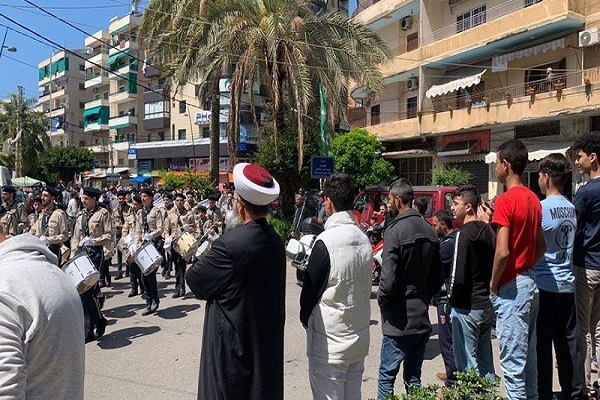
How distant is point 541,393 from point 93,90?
62365 millimetres

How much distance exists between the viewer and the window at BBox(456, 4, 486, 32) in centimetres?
2144

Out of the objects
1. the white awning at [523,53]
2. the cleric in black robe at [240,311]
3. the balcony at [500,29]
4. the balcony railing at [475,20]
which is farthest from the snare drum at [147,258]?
the balcony railing at [475,20]

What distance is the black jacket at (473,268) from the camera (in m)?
3.49

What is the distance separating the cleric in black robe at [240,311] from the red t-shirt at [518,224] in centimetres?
169

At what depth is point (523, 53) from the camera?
18469 mm

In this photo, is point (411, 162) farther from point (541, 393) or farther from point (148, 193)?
point (541, 393)

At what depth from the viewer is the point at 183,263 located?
8.16 meters

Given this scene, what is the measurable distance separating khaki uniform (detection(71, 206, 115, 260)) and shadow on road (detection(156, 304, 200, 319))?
1334mm

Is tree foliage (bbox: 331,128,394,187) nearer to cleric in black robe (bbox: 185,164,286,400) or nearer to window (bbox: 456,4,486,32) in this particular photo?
window (bbox: 456,4,486,32)

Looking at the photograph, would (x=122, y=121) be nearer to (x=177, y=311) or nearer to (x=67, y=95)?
(x=67, y=95)

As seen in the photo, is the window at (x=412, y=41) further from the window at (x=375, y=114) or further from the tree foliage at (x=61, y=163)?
the tree foliage at (x=61, y=163)

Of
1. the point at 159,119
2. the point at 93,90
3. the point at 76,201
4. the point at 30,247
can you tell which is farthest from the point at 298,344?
the point at 93,90

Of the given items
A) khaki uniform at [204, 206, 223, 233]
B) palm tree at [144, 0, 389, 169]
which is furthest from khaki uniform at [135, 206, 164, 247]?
palm tree at [144, 0, 389, 169]

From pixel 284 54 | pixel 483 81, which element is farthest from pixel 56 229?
pixel 483 81
